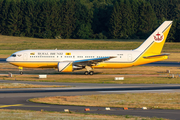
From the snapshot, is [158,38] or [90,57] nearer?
[90,57]

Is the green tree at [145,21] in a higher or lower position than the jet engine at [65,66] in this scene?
higher

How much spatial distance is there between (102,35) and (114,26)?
304 inches

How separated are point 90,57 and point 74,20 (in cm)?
10422

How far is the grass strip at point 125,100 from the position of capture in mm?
26891

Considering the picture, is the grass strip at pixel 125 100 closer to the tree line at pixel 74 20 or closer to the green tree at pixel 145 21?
the tree line at pixel 74 20

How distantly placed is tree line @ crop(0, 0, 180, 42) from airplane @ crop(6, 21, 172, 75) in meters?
95.0

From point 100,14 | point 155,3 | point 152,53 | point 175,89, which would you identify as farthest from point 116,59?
point 155,3

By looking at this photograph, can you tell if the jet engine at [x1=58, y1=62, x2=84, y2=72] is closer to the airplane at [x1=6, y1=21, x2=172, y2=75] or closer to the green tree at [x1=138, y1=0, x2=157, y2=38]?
the airplane at [x1=6, y1=21, x2=172, y2=75]

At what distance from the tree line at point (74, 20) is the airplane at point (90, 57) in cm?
9502

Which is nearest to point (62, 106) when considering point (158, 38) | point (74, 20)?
point (158, 38)

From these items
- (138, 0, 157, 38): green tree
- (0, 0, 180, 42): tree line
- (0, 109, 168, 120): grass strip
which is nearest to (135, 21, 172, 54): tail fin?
(0, 109, 168, 120): grass strip

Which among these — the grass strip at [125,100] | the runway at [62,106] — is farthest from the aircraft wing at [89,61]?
the grass strip at [125,100]

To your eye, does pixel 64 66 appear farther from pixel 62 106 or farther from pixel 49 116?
pixel 49 116

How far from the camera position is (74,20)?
15650 cm
